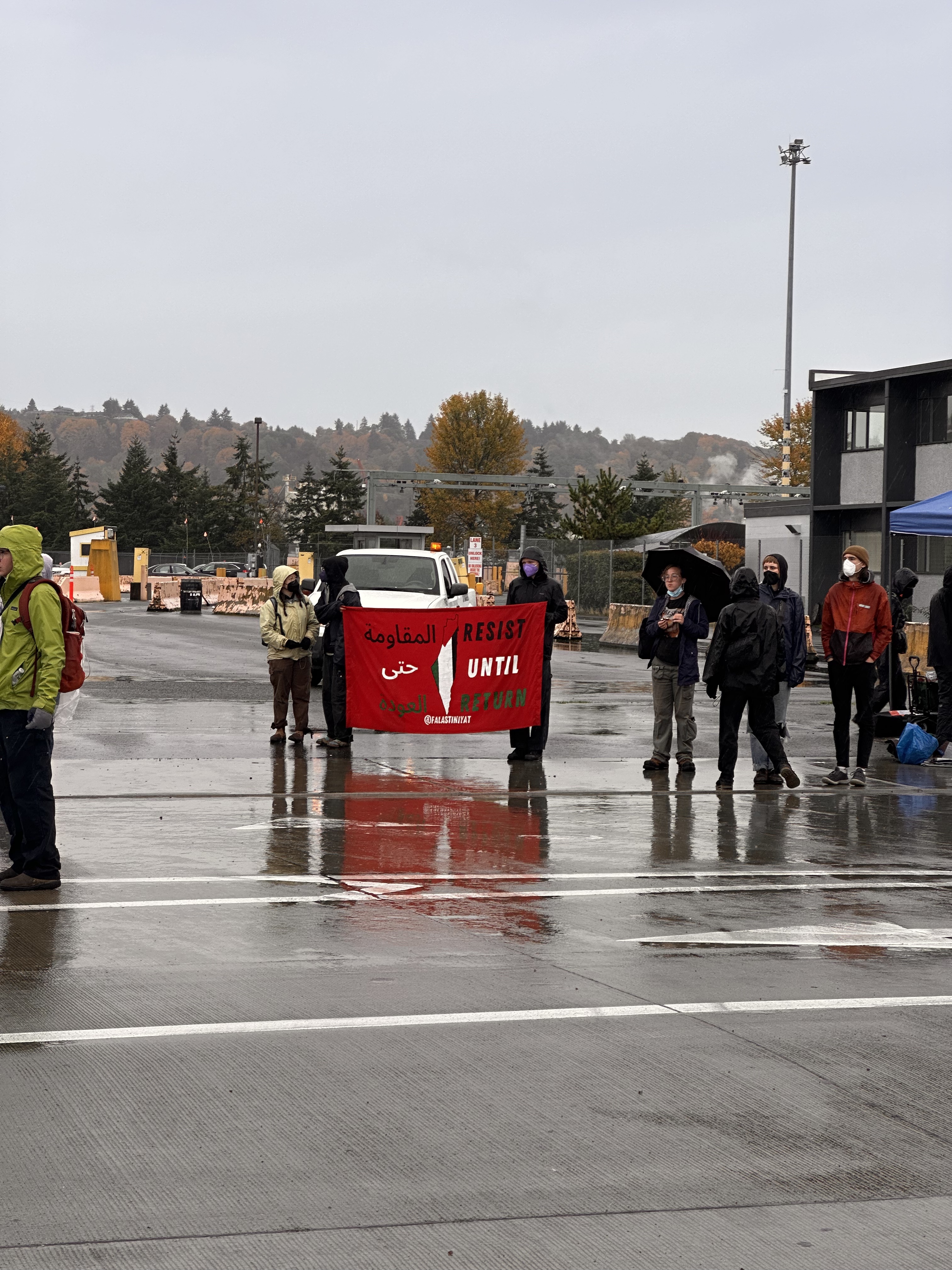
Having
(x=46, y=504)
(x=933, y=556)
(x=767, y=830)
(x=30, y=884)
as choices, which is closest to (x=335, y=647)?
(x=767, y=830)

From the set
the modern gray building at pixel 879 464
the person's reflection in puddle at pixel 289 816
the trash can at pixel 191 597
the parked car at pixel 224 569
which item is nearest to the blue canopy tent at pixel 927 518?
the person's reflection in puddle at pixel 289 816

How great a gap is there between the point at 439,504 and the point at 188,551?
1906 centimetres

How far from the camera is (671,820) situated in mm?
11531

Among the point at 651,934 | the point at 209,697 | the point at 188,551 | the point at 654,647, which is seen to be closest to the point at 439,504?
the point at 188,551

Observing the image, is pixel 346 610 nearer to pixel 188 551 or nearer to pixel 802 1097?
pixel 802 1097

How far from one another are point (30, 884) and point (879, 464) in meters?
37.6

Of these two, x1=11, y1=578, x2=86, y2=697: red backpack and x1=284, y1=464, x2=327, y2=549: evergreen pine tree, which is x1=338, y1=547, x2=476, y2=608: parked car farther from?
x1=284, y1=464, x2=327, y2=549: evergreen pine tree

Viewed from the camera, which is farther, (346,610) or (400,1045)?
(346,610)

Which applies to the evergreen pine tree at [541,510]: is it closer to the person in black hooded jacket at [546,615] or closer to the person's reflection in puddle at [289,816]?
the person in black hooded jacket at [546,615]

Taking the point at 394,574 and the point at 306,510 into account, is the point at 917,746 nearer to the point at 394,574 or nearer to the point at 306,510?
the point at 394,574

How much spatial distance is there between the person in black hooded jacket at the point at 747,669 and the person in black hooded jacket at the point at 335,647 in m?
3.68

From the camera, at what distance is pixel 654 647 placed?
545 inches

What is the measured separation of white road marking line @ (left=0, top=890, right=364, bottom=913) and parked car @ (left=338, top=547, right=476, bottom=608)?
12.3 m

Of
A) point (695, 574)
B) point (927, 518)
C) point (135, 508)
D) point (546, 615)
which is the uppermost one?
point (135, 508)
